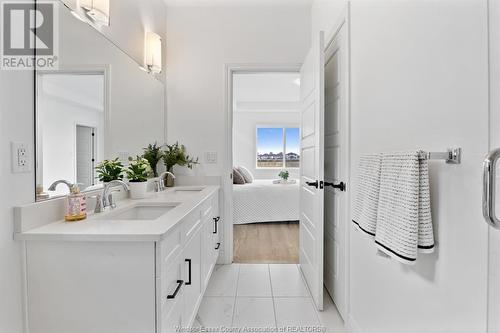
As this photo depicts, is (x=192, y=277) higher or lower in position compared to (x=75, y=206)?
lower

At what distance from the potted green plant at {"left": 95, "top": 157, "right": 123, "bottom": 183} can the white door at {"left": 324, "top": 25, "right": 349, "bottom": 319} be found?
4.96 ft

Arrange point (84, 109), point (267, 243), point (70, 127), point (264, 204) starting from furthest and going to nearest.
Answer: point (264, 204) → point (267, 243) → point (84, 109) → point (70, 127)

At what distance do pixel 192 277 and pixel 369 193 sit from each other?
1.13m

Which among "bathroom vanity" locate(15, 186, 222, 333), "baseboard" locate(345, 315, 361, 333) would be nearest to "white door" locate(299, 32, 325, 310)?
"baseboard" locate(345, 315, 361, 333)

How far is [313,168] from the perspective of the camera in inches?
89.0

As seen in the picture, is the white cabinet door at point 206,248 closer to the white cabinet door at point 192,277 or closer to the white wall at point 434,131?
the white cabinet door at point 192,277

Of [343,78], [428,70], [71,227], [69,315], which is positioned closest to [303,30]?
[343,78]

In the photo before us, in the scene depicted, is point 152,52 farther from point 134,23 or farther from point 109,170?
point 109,170

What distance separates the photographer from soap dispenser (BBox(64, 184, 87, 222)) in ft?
4.42

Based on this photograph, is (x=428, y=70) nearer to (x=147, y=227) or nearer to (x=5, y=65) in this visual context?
(x=147, y=227)

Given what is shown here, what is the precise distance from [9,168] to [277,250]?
2.84 m

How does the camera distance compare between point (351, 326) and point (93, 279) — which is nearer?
point (93, 279)

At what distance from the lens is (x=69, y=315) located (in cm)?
113

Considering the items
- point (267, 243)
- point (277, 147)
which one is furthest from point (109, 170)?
point (277, 147)
